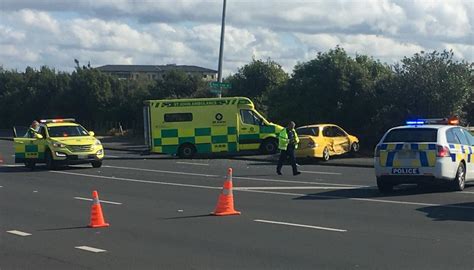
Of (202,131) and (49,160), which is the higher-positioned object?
(202,131)

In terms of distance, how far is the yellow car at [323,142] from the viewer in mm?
26125

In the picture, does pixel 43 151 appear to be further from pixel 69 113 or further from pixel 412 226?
pixel 69 113

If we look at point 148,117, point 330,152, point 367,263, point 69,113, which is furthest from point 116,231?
point 69,113

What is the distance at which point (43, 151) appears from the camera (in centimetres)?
2544

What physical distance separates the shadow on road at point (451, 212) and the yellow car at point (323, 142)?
12508mm

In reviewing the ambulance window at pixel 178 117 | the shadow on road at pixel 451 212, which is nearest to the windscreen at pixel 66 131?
A: the ambulance window at pixel 178 117

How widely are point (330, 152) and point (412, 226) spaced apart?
16186 millimetres

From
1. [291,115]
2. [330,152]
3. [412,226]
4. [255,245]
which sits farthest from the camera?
[291,115]

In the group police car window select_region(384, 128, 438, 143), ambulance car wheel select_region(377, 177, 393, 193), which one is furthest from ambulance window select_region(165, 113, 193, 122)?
police car window select_region(384, 128, 438, 143)

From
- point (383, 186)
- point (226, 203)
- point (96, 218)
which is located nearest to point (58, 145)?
point (383, 186)

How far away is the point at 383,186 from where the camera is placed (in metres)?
16.0

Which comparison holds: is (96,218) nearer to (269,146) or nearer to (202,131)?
(202,131)

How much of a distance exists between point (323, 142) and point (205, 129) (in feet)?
19.5

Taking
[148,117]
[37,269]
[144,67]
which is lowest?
[37,269]
